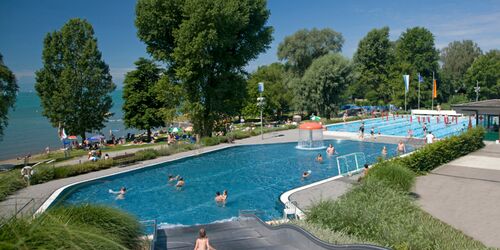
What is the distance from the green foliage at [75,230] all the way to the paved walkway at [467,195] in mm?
9505

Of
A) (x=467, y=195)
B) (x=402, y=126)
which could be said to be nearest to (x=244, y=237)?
(x=467, y=195)

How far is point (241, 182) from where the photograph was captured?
814 inches

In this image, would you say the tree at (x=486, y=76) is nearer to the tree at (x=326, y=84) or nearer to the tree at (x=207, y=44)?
Result: the tree at (x=326, y=84)

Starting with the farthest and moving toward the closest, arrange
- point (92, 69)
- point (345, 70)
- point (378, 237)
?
point (345, 70), point (92, 69), point (378, 237)

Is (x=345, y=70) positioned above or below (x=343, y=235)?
above

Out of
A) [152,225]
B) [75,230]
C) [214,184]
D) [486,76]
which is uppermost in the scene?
[486,76]

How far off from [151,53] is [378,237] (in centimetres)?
2883

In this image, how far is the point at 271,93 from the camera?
55312 mm

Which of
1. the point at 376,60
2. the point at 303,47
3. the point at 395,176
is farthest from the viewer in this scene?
the point at 376,60

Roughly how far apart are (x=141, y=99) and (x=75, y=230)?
40.6 metres

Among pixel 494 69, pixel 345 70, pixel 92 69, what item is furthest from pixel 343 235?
pixel 494 69

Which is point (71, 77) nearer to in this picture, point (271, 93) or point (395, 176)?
point (271, 93)

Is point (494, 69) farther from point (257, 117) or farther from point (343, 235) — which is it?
point (343, 235)

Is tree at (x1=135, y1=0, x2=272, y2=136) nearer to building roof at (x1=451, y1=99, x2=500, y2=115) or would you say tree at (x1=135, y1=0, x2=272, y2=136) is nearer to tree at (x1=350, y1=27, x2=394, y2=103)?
building roof at (x1=451, y1=99, x2=500, y2=115)
